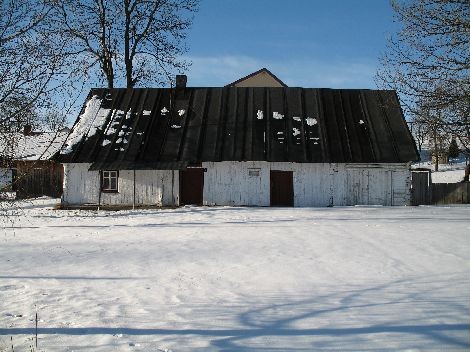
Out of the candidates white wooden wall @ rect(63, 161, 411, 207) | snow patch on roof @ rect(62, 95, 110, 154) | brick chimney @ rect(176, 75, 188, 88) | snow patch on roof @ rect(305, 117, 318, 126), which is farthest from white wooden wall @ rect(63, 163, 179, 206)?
snow patch on roof @ rect(305, 117, 318, 126)

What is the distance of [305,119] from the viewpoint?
23.6 metres

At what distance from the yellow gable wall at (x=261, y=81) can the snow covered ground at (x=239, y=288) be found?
2472cm

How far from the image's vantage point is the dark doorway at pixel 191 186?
21953 millimetres

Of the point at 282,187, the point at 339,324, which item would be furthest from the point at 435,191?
the point at 339,324

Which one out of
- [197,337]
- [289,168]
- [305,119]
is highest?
[305,119]

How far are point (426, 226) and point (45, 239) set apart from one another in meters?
11.5

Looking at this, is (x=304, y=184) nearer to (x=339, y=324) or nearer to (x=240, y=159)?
(x=240, y=159)

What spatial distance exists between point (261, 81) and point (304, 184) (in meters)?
17.5

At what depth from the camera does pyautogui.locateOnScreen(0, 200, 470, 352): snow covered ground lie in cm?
521

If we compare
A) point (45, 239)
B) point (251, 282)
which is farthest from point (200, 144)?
point (251, 282)

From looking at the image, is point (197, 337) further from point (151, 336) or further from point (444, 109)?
point (444, 109)

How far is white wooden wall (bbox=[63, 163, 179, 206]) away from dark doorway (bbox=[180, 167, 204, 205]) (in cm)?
41

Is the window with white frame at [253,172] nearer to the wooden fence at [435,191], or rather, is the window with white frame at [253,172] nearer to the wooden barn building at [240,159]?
the wooden barn building at [240,159]

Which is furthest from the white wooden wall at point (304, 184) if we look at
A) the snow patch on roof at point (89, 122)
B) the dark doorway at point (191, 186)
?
the snow patch on roof at point (89, 122)
